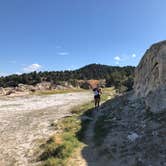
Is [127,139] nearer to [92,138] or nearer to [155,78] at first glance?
[92,138]

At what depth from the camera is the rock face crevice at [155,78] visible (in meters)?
27.8

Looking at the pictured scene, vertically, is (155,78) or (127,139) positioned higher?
(155,78)

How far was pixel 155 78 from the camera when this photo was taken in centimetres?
3325

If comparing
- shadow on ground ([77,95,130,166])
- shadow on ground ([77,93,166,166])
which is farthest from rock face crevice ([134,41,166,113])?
shadow on ground ([77,95,130,166])

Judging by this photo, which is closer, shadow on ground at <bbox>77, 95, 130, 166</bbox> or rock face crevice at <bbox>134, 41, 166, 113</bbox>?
shadow on ground at <bbox>77, 95, 130, 166</bbox>

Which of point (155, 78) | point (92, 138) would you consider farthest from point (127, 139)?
point (155, 78)

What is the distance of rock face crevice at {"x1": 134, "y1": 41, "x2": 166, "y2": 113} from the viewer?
27.8m

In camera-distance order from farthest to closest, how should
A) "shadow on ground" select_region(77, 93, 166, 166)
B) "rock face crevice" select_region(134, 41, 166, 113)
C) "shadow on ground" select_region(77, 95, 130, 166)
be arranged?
"rock face crevice" select_region(134, 41, 166, 113) < "shadow on ground" select_region(77, 95, 130, 166) < "shadow on ground" select_region(77, 93, 166, 166)

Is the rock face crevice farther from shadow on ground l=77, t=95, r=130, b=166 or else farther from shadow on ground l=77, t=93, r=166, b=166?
shadow on ground l=77, t=95, r=130, b=166

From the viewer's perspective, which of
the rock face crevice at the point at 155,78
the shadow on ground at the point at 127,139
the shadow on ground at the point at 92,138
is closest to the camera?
the shadow on ground at the point at 127,139

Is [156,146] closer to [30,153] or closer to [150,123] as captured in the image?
[150,123]

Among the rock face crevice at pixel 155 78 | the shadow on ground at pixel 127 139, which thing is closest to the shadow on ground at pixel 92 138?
the shadow on ground at pixel 127 139

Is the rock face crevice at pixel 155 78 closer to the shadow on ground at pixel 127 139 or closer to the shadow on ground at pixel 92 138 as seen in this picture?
the shadow on ground at pixel 127 139

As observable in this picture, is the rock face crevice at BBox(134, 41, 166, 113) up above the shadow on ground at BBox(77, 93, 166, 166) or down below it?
above
